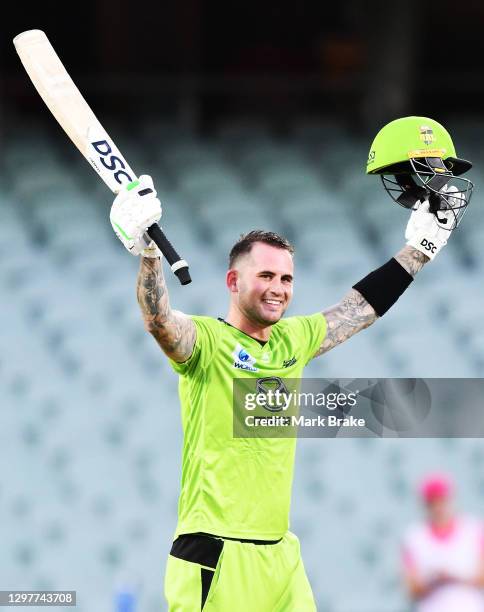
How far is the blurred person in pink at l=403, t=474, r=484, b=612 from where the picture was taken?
6.13 m

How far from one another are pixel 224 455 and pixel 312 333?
57 centimetres

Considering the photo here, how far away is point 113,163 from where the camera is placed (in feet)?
13.3

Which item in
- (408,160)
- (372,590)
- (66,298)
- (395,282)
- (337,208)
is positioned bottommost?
(372,590)

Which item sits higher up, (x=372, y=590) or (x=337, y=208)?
(x=337, y=208)

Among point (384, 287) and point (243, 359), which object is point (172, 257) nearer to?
point (243, 359)

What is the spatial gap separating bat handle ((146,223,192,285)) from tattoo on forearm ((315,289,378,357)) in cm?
87

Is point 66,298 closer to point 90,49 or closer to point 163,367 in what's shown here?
point 163,367

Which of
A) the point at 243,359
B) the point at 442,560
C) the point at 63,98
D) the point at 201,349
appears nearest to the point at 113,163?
the point at 63,98

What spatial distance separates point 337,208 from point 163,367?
6.60 ft

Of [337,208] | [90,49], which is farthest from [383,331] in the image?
[90,49]

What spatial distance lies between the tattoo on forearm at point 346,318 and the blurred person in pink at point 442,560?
181 centimetres

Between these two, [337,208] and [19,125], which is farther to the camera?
[19,125]

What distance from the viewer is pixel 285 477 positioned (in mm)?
4164

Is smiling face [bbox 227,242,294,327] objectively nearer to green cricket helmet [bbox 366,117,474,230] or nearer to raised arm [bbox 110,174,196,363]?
raised arm [bbox 110,174,196,363]
